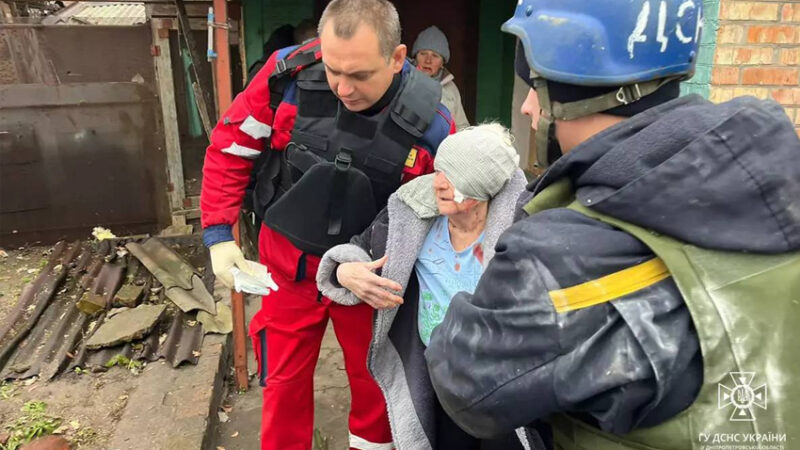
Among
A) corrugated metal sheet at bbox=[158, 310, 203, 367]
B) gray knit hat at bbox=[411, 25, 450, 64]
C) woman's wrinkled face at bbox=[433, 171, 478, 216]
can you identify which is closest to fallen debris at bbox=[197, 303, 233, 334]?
corrugated metal sheet at bbox=[158, 310, 203, 367]

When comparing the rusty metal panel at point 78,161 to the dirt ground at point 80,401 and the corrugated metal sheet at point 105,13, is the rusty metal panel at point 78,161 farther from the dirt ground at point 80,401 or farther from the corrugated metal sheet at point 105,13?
the dirt ground at point 80,401

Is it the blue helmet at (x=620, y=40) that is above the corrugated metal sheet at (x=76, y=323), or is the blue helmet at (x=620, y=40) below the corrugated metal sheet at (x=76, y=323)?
above

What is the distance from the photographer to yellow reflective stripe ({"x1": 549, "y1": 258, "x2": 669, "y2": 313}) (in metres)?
0.91

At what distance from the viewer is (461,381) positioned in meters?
1.04

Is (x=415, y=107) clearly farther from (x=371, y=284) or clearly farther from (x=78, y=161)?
(x=78, y=161)

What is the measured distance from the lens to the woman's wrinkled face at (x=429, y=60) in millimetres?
4309

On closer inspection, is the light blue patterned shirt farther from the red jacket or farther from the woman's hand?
the red jacket

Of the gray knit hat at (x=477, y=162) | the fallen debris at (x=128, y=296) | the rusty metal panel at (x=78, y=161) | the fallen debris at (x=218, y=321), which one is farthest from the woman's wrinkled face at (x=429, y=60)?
the rusty metal panel at (x=78, y=161)

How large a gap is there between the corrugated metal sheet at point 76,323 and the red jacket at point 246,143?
1.71 m

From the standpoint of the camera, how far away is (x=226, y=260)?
250cm

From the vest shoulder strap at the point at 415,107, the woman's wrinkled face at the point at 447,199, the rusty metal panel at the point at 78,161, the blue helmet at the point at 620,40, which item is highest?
the blue helmet at the point at 620,40

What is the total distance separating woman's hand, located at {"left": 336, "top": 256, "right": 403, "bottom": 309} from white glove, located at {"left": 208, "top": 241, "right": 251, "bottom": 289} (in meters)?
0.68

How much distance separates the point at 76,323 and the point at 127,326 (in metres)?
0.52

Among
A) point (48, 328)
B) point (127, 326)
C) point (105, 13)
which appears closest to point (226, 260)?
point (127, 326)
